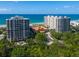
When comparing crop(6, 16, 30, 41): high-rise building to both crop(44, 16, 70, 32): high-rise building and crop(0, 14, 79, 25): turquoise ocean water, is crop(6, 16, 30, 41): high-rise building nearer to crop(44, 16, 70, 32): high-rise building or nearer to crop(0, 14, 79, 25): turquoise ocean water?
crop(0, 14, 79, 25): turquoise ocean water

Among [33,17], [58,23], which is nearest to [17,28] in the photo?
[33,17]

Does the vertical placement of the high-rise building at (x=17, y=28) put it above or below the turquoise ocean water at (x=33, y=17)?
below

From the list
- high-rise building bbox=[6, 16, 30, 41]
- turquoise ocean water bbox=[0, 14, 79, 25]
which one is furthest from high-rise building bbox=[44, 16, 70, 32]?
high-rise building bbox=[6, 16, 30, 41]

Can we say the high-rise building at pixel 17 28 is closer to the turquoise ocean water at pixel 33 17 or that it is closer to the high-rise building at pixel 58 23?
the turquoise ocean water at pixel 33 17

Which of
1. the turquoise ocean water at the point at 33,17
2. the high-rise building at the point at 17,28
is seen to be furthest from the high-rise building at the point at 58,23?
the high-rise building at the point at 17,28

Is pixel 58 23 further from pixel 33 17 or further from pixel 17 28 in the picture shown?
pixel 17 28

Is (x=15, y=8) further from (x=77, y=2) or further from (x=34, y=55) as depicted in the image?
(x=77, y=2)
